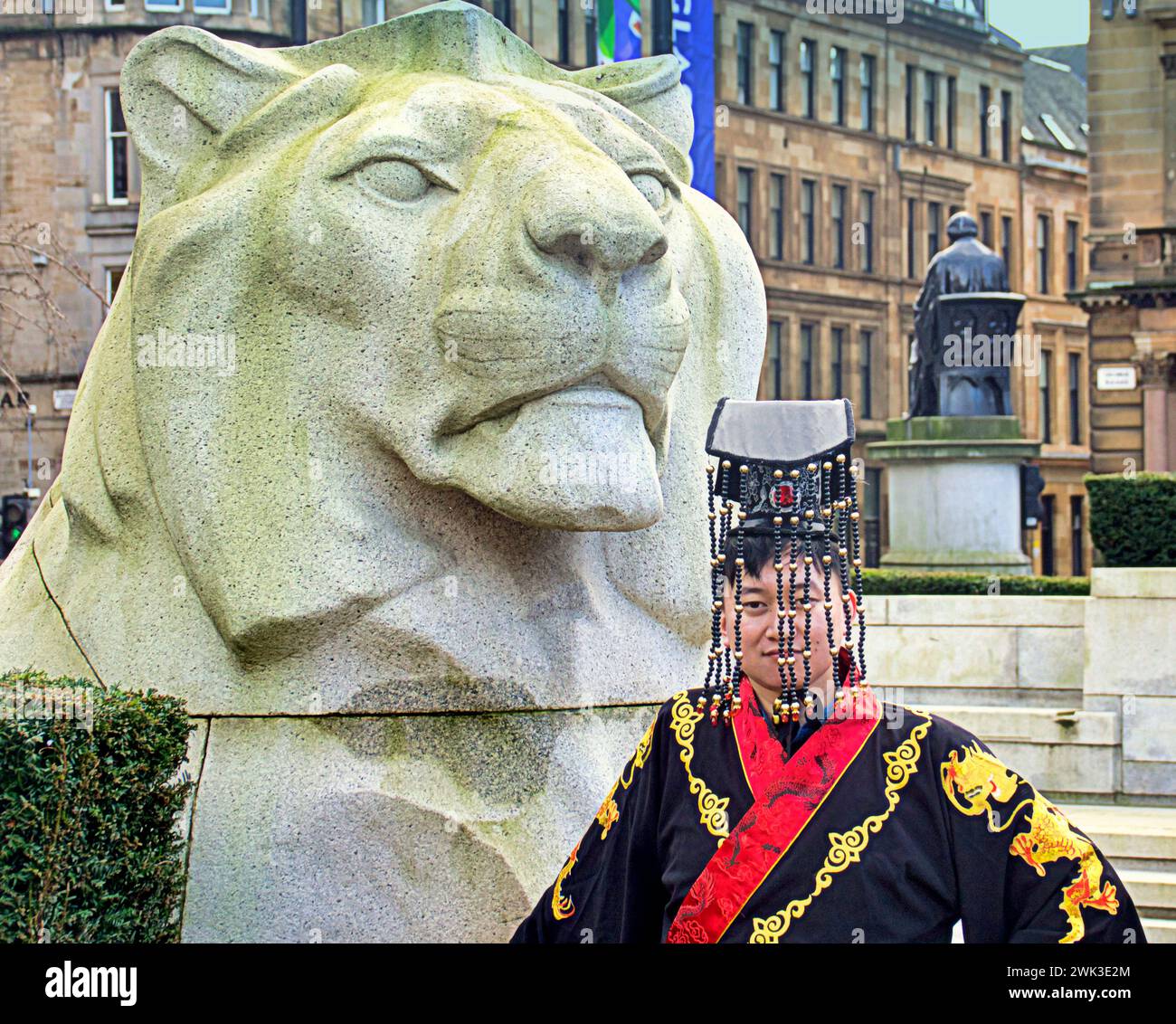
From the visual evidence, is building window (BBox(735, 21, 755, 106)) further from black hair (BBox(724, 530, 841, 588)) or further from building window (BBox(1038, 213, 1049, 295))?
black hair (BBox(724, 530, 841, 588))

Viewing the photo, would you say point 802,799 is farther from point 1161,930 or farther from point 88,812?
point 1161,930

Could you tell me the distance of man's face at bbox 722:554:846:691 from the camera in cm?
401

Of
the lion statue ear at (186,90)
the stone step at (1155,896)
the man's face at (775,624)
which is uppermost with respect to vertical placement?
the lion statue ear at (186,90)

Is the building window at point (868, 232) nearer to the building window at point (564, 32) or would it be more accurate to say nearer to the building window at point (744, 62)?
the building window at point (744, 62)

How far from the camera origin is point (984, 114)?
64.1 meters

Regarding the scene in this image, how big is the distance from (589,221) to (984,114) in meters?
61.2

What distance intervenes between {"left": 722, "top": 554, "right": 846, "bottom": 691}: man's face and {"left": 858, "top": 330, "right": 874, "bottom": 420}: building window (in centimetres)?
5465

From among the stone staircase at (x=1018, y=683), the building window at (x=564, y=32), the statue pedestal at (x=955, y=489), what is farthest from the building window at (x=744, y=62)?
the stone staircase at (x=1018, y=683)

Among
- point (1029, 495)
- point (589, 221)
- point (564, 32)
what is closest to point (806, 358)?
point (564, 32)

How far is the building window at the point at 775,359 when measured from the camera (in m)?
55.0

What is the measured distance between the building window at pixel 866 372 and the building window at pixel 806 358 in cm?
193

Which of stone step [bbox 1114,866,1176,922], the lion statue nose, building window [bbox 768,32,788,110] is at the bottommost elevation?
stone step [bbox 1114,866,1176,922]

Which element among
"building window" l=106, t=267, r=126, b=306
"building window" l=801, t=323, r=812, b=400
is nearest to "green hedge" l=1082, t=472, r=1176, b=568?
"building window" l=106, t=267, r=126, b=306
